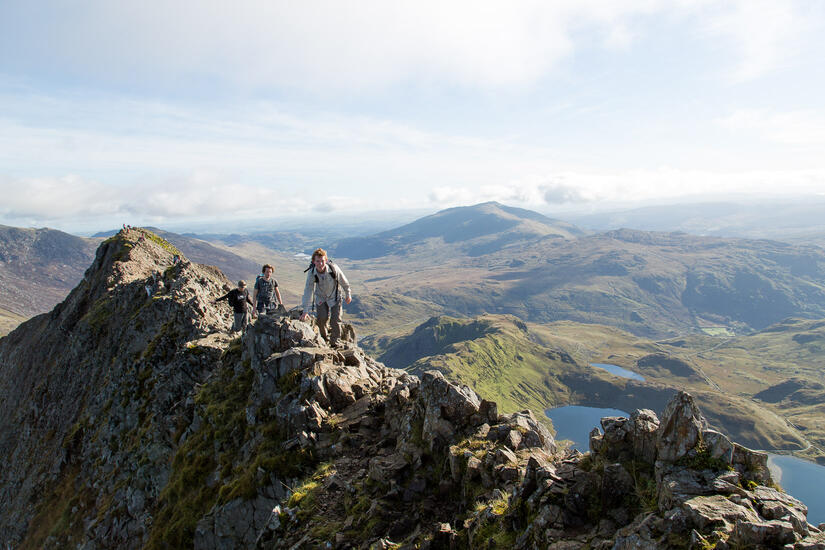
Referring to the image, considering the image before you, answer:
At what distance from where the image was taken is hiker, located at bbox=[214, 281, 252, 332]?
4003 cm

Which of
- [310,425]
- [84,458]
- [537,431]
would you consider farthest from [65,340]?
[537,431]

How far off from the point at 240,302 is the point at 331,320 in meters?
14.2

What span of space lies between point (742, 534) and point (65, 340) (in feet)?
286

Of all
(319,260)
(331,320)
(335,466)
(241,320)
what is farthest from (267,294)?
(335,466)

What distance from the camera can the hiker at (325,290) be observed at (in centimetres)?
2745

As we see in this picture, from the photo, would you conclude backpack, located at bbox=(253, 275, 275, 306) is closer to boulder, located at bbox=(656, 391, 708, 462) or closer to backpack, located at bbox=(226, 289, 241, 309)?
backpack, located at bbox=(226, 289, 241, 309)

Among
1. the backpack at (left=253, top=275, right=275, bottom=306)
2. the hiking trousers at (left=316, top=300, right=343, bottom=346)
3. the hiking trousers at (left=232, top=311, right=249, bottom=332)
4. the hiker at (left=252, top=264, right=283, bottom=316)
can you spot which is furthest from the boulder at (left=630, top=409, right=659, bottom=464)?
the hiking trousers at (left=232, top=311, right=249, bottom=332)

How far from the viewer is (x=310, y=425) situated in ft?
76.1

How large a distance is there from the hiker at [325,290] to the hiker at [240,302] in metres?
12.3

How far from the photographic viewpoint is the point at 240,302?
133 feet

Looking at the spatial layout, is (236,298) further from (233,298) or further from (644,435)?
(644,435)

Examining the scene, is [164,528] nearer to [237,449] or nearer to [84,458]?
[237,449]

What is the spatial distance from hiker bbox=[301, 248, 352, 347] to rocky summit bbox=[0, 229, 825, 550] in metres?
1.52

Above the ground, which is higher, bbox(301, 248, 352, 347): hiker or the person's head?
the person's head
